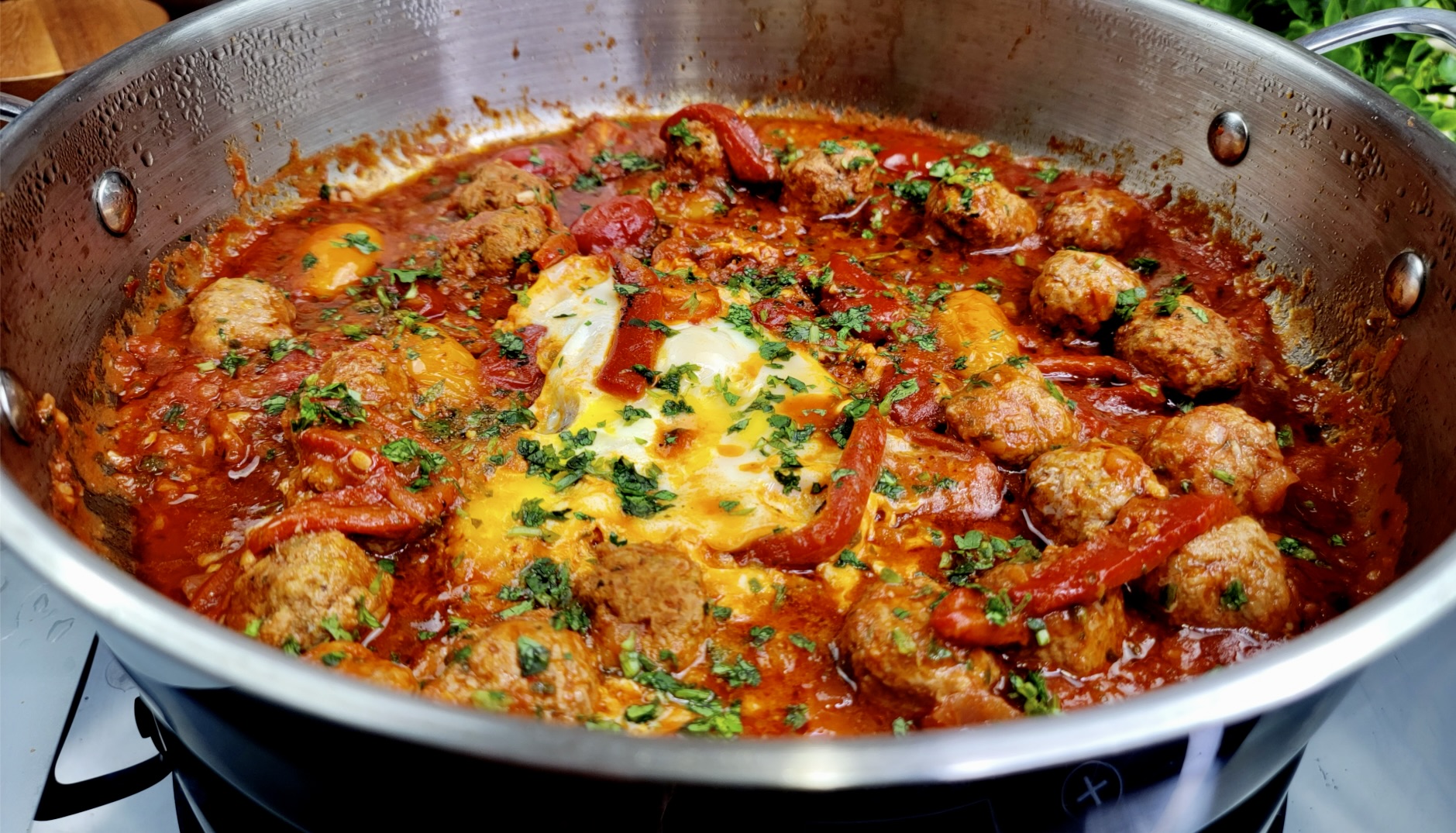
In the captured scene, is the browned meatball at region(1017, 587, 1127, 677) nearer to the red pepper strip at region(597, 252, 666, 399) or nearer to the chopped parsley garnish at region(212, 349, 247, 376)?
the red pepper strip at region(597, 252, 666, 399)

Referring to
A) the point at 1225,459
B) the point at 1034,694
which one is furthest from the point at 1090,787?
the point at 1225,459

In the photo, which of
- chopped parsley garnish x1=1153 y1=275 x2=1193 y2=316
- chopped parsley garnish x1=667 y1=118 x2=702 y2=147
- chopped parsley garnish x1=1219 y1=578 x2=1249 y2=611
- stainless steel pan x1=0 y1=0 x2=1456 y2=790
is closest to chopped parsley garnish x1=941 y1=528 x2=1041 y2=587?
chopped parsley garnish x1=1219 y1=578 x2=1249 y2=611

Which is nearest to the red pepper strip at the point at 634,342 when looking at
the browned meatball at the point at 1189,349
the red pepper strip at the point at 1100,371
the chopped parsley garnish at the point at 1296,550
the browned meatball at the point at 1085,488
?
the browned meatball at the point at 1085,488

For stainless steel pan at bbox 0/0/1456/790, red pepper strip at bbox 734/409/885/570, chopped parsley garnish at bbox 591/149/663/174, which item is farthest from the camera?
chopped parsley garnish at bbox 591/149/663/174

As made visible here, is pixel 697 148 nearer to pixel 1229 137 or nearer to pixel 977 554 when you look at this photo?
pixel 1229 137

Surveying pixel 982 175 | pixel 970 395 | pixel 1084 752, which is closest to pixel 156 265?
pixel 970 395
